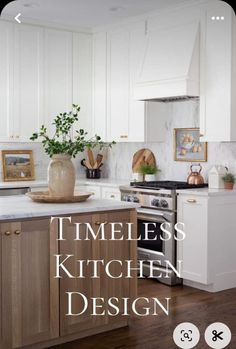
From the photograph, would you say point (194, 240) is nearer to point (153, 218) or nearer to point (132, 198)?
point (153, 218)

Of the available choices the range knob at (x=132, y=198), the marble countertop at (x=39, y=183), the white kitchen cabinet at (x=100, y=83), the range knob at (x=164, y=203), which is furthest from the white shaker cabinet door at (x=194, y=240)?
the white kitchen cabinet at (x=100, y=83)

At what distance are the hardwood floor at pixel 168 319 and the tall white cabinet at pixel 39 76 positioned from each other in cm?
217

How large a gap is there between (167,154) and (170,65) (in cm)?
107

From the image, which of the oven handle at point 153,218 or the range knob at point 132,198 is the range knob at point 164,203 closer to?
the oven handle at point 153,218

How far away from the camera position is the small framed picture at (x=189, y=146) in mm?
5668

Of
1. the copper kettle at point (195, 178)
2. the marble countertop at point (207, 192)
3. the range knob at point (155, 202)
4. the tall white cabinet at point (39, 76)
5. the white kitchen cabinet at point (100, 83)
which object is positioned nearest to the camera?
the marble countertop at point (207, 192)

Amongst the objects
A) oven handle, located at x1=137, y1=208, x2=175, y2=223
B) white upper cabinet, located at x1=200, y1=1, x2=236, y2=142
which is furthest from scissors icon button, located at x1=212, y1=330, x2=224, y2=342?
white upper cabinet, located at x1=200, y1=1, x2=236, y2=142


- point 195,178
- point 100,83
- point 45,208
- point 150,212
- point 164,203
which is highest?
point 100,83

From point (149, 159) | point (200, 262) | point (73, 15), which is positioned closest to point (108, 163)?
point (149, 159)

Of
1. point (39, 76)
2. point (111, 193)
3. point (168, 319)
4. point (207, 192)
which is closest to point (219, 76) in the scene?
point (207, 192)

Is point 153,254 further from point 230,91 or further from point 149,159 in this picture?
point 230,91

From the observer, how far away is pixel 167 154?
6.07 m

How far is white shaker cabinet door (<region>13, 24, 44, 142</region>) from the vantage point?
19.6 feet

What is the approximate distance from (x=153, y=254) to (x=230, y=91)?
1704mm
